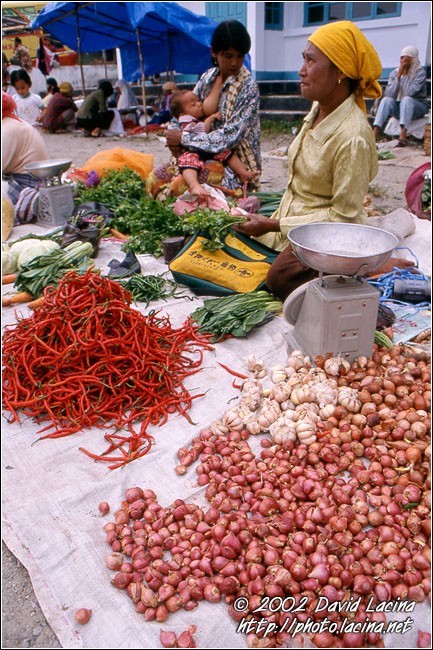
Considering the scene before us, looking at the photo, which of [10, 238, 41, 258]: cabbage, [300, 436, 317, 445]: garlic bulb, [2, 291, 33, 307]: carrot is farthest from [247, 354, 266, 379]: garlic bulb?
[10, 238, 41, 258]: cabbage

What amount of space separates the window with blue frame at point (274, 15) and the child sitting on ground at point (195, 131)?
8.26 m

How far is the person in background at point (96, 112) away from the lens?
472 inches

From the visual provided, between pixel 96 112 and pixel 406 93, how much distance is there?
7308 mm

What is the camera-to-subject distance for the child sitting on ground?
4.82m

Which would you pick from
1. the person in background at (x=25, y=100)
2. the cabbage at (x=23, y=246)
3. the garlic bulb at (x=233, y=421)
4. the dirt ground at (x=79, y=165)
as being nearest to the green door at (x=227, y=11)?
the dirt ground at (x=79, y=165)

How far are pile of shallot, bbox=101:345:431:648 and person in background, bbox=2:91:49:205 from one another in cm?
477

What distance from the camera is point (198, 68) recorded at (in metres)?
12.9

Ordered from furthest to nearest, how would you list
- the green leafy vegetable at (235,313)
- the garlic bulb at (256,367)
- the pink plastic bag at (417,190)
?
the pink plastic bag at (417,190) < the green leafy vegetable at (235,313) < the garlic bulb at (256,367)

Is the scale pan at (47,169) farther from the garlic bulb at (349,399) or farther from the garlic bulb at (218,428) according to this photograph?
the garlic bulb at (349,399)

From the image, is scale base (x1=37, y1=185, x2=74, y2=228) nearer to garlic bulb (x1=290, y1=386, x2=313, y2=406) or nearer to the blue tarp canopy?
garlic bulb (x1=290, y1=386, x2=313, y2=406)

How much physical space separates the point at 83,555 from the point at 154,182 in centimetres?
469

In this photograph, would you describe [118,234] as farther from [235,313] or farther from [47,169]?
[235,313]

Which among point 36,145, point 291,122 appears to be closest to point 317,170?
point 36,145

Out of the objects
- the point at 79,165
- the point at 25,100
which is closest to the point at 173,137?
the point at 79,165
